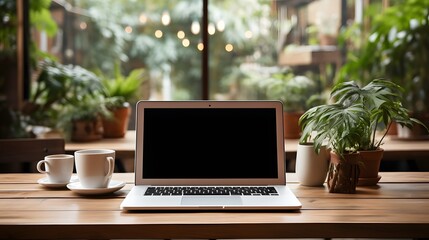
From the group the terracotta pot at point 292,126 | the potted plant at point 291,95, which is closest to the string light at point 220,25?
the potted plant at point 291,95

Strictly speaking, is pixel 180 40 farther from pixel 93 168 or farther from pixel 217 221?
pixel 217 221

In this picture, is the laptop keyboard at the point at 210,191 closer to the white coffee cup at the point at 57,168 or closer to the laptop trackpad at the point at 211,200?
the laptop trackpad at the point at 211,200

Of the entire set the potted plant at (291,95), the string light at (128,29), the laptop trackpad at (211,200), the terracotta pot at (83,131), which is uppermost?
the string light at (128,29)

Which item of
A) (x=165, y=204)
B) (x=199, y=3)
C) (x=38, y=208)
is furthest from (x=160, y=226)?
(x=199, y=3)

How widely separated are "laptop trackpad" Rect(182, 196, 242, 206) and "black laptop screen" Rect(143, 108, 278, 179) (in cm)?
17

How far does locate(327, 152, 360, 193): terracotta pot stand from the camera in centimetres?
151

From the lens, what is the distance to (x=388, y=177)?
69.7 inches

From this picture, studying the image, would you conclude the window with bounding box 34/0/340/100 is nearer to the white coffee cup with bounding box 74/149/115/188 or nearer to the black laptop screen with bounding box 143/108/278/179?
the black laptop screen with bounding box 143/108/278/179

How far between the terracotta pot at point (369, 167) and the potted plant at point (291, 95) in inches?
52.4

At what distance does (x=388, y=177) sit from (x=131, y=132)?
1.83m

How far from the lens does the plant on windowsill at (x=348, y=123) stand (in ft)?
4.87

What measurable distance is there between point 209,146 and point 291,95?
1544 millimetres

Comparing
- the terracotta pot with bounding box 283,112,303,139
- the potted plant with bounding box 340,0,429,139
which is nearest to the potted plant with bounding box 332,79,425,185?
the terracotta pot with bounding box 283,112,303,139

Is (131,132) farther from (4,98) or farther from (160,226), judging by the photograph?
(160,226)
